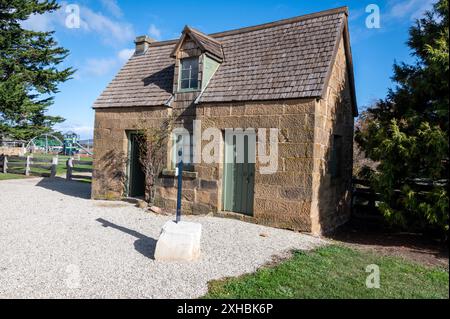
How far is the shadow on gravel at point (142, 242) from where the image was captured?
6421 millimetres

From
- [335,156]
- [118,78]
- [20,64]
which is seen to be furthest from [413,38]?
[20,64]

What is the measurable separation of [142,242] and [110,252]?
2.65 feet

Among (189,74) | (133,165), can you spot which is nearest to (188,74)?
(189,74)

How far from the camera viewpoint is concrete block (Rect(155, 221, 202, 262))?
5914mm

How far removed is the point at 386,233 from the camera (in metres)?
8.12

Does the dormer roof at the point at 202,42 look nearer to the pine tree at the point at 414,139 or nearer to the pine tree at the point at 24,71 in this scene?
the pine tree at the point at 414,139

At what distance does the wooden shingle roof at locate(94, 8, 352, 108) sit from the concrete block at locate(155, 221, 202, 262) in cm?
435

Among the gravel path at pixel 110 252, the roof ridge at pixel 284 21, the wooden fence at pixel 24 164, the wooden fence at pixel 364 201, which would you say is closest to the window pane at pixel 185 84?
the roof ridge at pixel 284 21

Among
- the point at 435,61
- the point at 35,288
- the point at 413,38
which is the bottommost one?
the point at 35,288

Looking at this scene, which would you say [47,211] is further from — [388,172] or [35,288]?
[388,172]

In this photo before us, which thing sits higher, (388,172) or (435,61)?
(435,61)

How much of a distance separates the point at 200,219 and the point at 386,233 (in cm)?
462

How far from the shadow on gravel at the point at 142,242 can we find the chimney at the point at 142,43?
769cm

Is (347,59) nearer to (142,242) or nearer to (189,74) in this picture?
(189,74)
